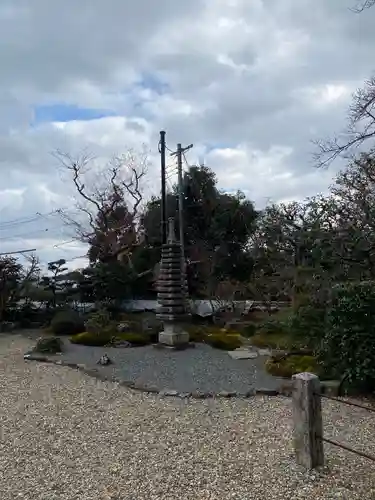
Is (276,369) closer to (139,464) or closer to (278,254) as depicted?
(139,464)

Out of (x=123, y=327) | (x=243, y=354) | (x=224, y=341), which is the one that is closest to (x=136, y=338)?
(x=123, y=327)

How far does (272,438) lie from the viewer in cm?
443

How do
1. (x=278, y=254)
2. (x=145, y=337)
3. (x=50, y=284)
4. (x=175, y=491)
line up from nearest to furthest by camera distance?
(x=175, y=491) < (x=145, y=337) < (x=278, y=254) < (x=50, y=284)

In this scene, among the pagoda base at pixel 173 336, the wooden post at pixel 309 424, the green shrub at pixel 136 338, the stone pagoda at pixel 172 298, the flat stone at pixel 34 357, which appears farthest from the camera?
the green shrub at pixel 136 338

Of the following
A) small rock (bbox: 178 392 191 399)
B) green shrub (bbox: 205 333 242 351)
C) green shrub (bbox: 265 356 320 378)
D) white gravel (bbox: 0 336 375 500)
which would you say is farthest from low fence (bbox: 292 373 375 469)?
green shrub (bbox: 205 333 242 351)

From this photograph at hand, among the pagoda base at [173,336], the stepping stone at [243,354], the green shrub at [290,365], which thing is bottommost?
the stepping stone at [243,354]

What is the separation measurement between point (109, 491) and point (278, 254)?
10.00 meters

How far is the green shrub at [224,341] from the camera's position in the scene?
34.0 feet

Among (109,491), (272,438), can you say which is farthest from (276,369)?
(109,491)

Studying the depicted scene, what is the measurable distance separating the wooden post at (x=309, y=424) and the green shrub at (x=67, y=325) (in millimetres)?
10676

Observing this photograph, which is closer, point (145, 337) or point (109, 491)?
point (109, 491)

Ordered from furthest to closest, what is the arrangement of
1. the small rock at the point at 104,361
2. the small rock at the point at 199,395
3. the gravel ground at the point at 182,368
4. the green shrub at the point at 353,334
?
the small rock at the point at 104,361
the gravel ground at the point at 182,368
the small rock at the point at 199,395
the green shrub at the point at 353,334

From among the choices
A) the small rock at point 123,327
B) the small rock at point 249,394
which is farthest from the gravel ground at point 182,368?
the small rock at point 123,327

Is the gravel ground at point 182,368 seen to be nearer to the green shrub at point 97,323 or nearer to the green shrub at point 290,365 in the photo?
the green shrub at point 290,365
